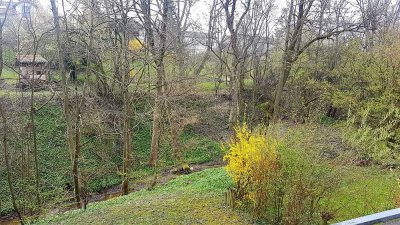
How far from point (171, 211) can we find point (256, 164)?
2.80 meters

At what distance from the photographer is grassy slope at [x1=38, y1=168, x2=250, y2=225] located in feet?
32.2

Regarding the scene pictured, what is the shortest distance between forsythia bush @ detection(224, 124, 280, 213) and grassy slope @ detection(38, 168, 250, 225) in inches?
31.5

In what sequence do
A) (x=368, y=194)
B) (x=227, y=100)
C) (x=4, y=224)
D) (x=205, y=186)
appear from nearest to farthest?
(x=368, y=194)
(x=205, y=186)
(x=4, y=224)
(x=227, y=100)

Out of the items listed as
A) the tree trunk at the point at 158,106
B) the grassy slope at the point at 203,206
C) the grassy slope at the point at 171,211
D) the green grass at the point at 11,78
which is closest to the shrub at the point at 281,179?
the grassy slope at the point at 203,206

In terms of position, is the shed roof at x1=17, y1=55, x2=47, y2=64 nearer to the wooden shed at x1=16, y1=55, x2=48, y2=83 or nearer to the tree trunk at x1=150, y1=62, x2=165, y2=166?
the wooden shed at x1=16, y1=55, x2=48, y2=83

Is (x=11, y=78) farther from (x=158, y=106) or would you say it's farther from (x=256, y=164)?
(x=256, y=164)

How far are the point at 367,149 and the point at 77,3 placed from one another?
1062 cm

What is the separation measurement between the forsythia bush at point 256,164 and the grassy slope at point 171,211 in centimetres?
80

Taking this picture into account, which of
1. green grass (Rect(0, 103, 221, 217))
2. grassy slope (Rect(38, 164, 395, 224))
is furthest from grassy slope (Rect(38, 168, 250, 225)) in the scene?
green grass (Rect(0, 103, 221, 217))

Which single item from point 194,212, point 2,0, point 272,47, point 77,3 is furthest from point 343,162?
point 272,47

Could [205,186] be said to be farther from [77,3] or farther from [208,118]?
[208,118]

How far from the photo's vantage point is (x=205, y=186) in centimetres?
1287

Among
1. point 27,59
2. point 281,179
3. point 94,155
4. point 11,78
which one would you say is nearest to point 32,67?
point 11,78

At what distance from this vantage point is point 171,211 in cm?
1033
